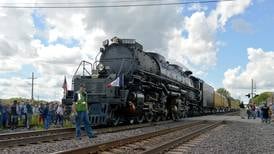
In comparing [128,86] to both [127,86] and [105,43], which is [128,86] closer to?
[127,86]

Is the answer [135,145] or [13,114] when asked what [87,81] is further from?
[135,145]

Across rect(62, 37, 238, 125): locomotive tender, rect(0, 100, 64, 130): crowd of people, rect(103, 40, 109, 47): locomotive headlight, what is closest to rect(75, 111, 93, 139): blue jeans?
rect(62, 37, 238, 125): locomotive tender

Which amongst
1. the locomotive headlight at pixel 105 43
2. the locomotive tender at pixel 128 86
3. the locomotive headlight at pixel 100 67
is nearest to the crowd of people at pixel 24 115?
the locomotive tender at pixel 128 86

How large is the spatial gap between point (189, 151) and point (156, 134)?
4.60 meters

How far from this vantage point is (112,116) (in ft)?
62.0

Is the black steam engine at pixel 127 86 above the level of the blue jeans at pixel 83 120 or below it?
above

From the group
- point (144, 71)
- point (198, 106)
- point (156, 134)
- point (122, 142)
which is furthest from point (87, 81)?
point (198, 106)

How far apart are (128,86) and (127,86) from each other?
0.08 meters

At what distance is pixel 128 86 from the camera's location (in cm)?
1964

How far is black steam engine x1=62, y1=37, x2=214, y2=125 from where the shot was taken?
1872 centimetres

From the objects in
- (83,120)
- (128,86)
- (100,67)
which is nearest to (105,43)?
(100,67)

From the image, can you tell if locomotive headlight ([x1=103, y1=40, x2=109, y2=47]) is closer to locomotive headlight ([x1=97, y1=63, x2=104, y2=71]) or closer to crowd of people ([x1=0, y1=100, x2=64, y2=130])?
locomotive headlight ([x1=97, y1=63, x2=104, y2=71])

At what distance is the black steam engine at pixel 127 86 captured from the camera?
61.4 ft

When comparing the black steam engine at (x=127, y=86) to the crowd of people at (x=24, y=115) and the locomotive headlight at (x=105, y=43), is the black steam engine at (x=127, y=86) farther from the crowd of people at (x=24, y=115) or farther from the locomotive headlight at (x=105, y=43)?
the crowd of people at (x=24, y=115)
